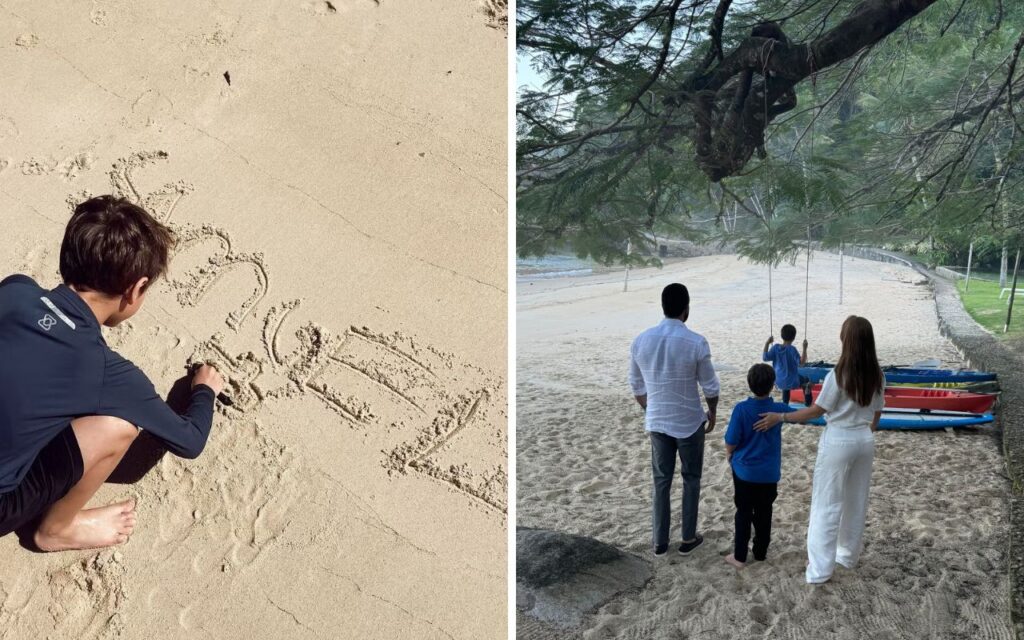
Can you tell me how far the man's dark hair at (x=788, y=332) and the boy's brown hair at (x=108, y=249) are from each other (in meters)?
1.49

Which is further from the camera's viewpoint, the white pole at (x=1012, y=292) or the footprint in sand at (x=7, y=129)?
the footprint in sand at (x=7, y=129)

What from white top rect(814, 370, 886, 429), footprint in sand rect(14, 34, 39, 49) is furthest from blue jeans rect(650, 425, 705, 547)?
footprint in sand rect(14, 34, 39, 49)

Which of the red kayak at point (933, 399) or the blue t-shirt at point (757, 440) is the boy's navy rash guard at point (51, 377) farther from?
the red kayak at point (933, 399)

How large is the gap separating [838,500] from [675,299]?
2.03 feet

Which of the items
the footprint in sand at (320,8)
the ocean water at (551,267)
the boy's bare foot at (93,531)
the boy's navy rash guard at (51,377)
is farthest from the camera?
the footprint in sand at (320,8)

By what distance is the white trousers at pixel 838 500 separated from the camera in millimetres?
1910

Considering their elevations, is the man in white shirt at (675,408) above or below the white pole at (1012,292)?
below

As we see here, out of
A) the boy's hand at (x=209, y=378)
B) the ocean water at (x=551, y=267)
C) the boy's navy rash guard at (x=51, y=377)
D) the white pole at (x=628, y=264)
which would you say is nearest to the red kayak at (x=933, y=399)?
the white pole at (x=628, y=264)

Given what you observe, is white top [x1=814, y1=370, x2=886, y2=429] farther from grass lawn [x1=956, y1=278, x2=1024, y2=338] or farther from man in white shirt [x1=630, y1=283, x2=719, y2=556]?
grass lawn [x1=956, y1=278, x2=1024, y2=338]

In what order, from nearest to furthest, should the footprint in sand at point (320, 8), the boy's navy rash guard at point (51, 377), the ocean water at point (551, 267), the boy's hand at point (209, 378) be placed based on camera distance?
the boy's navy rash guard at point (51, 377), the boy's hand at point (209, 378), the ocean water at point (551, 267), the footprint in sand at point (320, 8)

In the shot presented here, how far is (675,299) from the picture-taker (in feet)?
7.07

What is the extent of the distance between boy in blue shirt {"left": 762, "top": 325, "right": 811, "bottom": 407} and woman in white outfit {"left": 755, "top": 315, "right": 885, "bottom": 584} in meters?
0.08

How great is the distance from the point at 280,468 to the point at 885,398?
1402 mm

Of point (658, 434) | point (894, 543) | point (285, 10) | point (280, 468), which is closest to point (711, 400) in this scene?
point (658, 434)
